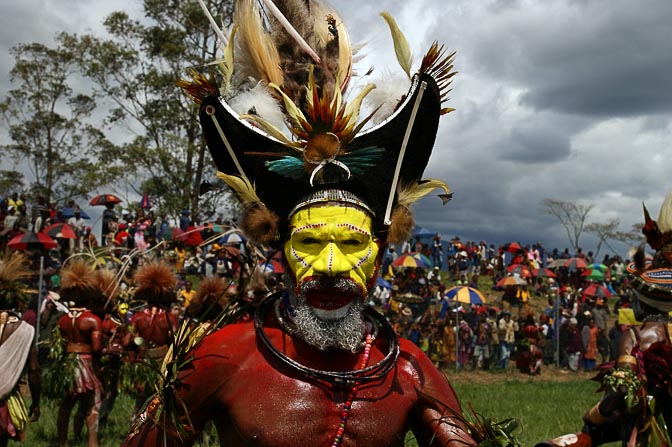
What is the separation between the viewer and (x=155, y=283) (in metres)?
8.59

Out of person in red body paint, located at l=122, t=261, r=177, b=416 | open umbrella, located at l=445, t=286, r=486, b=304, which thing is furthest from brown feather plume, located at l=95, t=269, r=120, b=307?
open umbrella, located at l=445, t=286, r=486, b=304

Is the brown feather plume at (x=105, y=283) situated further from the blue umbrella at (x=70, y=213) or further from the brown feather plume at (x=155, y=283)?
the blue umbrella at (x=70, y=213)

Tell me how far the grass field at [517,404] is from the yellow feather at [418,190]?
3.60m

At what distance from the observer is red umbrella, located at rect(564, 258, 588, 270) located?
27.9 metres

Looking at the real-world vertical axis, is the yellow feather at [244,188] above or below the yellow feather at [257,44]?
below

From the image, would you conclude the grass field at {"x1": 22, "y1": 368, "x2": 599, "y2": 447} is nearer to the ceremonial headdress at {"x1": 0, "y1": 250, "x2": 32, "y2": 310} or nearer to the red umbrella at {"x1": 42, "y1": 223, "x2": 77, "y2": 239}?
the ceremonial headdress at {"x1": 0, "y1": 250, "x2": 32, "y2": 310}

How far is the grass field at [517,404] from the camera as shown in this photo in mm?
9203

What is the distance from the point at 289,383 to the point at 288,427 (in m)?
0.18

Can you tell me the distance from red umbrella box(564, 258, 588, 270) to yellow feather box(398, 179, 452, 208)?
87.1 ft

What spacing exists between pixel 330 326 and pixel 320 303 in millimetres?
104

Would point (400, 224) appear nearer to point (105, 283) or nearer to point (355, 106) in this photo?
point (355, 106)

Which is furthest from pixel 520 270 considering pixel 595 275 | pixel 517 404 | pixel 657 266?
pixel 657 266

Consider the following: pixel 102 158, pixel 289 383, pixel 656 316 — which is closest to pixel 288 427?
pixel 289 383

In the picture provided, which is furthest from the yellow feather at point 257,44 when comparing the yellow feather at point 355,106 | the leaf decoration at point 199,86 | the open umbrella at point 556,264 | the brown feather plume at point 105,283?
the open umbrella at point 556,264
